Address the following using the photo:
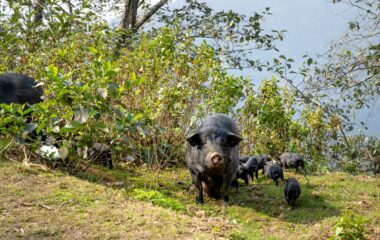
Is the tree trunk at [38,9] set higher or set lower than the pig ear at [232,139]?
higher

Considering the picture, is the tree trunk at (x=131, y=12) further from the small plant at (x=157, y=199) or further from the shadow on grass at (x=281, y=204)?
the small plant at (x=157, y=199)

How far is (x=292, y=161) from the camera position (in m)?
9.60

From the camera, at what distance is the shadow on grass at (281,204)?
6.62 metres

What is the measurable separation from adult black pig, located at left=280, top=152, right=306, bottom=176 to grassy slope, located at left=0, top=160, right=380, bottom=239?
3.20 ft

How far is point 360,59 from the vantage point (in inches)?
379

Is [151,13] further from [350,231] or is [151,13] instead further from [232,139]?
[350,231]

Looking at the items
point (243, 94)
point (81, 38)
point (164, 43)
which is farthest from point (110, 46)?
point (243, 94)

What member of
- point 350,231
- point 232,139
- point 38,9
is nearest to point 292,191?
point 232,139

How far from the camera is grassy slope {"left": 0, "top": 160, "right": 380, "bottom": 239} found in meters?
4.84

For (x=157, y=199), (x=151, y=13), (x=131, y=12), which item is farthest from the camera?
(x=151, y=13)

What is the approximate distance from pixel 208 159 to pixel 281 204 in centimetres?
157

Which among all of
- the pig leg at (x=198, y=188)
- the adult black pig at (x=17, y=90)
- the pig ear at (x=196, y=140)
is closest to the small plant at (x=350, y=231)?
the pig leg at (x=198, y=188)

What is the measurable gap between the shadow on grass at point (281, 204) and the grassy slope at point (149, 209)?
14mm

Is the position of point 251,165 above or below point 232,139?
below
